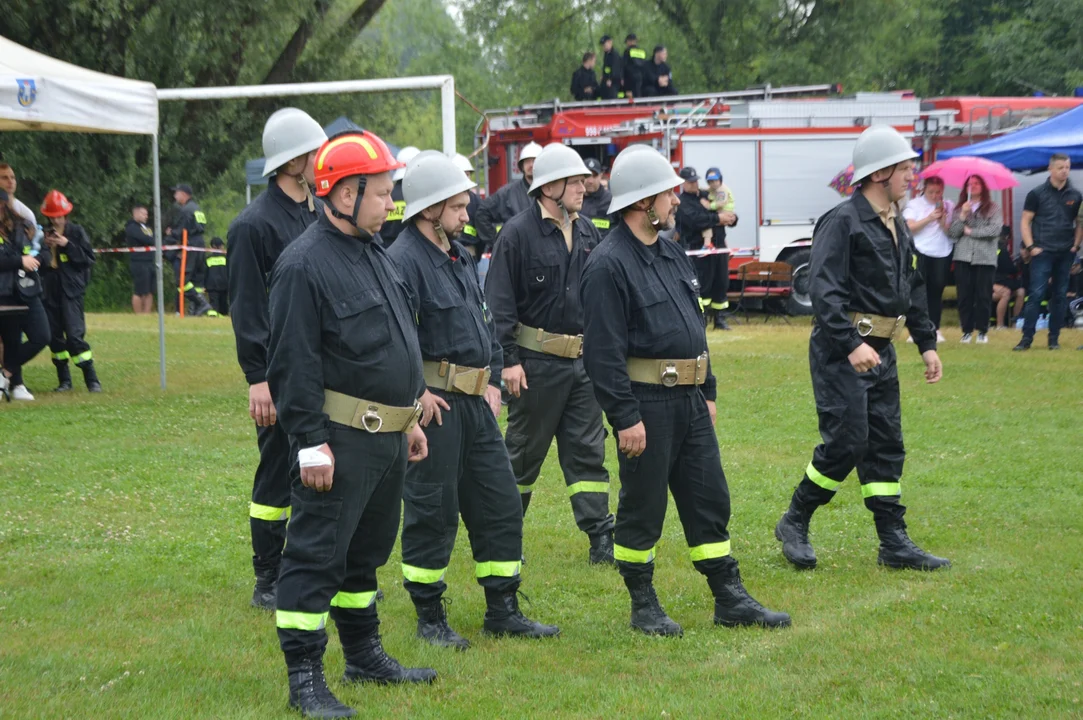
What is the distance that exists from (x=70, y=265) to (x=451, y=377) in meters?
9.49

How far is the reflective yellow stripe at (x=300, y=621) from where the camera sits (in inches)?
198

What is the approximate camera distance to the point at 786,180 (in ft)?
74.2

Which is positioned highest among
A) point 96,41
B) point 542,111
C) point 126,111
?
point 96,41

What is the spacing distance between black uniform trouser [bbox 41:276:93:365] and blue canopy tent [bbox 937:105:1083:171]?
12294mm

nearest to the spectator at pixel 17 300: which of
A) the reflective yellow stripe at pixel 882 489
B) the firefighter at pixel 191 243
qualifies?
the reflective yellow stripe at pixel 882 489

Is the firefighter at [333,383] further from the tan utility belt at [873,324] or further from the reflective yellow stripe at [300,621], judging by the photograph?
the tan utility belt at [873,324]

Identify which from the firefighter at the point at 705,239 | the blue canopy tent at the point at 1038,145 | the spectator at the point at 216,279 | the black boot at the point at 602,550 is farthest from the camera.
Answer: the spectator at the point at 216,279

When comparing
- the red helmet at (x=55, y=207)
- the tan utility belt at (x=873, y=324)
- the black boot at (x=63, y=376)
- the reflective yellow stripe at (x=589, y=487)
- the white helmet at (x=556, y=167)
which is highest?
the red helmet at (x=55, y=207)

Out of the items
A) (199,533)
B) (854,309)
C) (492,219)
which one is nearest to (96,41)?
(492,219)

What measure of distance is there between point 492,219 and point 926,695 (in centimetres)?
908

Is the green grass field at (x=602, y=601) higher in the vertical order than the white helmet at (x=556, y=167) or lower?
lower

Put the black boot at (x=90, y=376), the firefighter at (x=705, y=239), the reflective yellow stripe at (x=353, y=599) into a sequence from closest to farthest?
the reflective yellow stripe at (x=353, y=599)
the black boot at (x=90, y=376)
the firefighter at (x=705, y=239)

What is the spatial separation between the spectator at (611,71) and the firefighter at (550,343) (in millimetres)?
18345

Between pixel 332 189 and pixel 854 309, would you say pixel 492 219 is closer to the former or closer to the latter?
pixel 854 309
